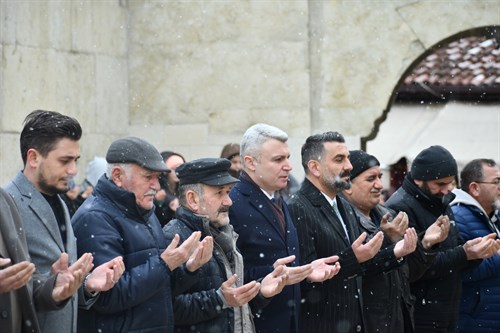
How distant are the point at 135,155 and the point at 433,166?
2.86 meters

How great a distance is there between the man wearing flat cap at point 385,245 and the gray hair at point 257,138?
Answer: 84cm

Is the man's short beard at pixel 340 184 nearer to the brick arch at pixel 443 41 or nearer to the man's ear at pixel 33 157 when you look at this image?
the man's ear at pixel 33 157

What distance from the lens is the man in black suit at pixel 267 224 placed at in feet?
23.3

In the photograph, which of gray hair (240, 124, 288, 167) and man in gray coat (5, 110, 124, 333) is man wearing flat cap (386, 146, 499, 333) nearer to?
gray hair (240, 124, 288, 167)

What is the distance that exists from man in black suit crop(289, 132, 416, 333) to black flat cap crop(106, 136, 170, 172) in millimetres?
1420

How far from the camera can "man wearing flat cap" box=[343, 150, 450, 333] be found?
7.78 m

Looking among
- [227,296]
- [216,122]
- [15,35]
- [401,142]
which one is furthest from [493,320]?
[401,142]

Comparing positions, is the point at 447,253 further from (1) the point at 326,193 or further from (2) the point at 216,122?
(2) the point at 216,122

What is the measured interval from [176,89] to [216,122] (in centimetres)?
50

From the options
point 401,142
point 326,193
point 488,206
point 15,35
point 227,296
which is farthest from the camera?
point 401,142

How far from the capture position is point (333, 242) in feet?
24.7

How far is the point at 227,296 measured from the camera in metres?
6.41

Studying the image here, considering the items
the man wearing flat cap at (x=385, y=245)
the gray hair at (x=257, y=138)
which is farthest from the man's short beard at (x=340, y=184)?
the gray hair at (x=257, y=138)

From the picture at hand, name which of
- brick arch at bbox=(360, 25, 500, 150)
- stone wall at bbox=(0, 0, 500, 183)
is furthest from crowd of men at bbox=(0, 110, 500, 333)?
brick arch at bbox=(360, 25, 500, 150)
